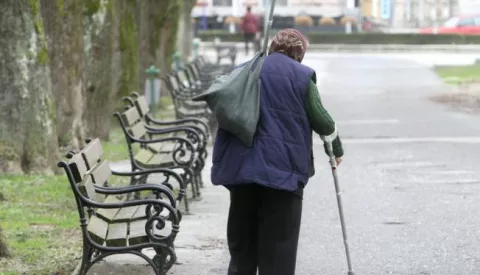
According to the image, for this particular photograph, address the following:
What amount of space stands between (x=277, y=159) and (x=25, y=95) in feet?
21.2

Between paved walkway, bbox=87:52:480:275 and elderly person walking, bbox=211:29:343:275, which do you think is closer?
elderly person walking, bbox=211:29:343:275

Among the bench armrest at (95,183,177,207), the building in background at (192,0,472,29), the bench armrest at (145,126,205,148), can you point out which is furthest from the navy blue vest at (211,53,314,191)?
the building in background at (192,0,472,29)

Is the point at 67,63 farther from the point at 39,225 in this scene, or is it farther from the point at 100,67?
the point at 39,225

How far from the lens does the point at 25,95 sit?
12617mm

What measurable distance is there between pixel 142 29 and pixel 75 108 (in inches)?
302

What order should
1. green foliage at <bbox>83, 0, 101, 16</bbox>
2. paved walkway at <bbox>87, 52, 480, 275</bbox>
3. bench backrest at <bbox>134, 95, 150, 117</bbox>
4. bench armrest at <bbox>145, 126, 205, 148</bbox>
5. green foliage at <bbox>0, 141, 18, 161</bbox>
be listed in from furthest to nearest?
green foliage at <bbox>83, 0, 101, 16</bbox>, bench backrest at <bbox>134, 95, 150, 117</bbox>, green foliage at <bbox>0, 141, 18, 161</bbox>, bench armrest at <bbox>145, 126, 205, 148</bbox>, paved walkway at <bbox>87, 52, 480, 275</bbox>

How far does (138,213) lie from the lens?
827cm

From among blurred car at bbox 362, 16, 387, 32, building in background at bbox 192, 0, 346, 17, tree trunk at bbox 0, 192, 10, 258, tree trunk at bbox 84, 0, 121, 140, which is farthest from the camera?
building in background at bbox 192, 0, 346, 17

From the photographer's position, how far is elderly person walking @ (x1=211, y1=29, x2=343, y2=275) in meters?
6.62

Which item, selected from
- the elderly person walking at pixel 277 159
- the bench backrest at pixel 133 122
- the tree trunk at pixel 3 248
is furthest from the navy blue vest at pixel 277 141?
the bench backrest at pixel 133 122

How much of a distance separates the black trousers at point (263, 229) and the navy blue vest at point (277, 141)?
13 centimetres

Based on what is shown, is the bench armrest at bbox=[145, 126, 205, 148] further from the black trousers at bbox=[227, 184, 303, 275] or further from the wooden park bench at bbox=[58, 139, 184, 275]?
the black trousers at bbox=[227, 184, 303, 275]

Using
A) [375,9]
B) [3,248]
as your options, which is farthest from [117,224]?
[375,9]

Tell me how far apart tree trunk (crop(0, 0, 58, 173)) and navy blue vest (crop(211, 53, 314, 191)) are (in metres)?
5.97
